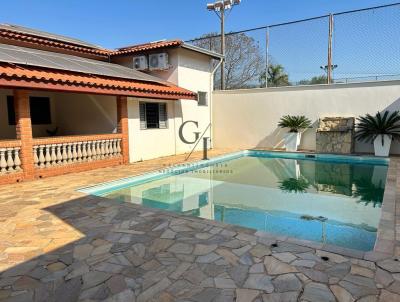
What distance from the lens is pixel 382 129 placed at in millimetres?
14820

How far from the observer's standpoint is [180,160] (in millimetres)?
15070

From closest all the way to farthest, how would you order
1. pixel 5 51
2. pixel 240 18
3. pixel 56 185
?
pixel 56 185
pixel 5 51
pixel 240 18

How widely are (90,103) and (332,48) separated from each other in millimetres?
13686

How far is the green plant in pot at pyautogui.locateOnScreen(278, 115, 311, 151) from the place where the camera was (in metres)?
17.4

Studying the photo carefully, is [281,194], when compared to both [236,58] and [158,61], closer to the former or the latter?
[158,61]

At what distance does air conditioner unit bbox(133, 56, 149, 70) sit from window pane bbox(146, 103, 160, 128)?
2.63m

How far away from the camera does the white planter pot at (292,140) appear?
57.3ft

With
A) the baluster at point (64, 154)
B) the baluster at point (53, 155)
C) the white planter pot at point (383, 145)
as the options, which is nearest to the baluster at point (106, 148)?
the baluster at point (64, 154)

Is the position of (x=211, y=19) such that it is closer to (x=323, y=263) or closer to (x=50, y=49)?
(x=50, y=49)

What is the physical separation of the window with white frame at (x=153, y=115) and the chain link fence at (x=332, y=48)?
23.1 feet

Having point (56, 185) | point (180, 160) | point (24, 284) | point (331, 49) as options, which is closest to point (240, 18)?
point (331, 49)

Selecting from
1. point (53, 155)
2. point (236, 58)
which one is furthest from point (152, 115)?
Answer: point (236, 58)

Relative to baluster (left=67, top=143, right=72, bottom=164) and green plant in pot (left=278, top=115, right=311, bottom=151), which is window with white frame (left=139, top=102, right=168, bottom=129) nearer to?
baluster (left=67, top=143, right=72, bottom=164)

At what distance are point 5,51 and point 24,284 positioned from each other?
10015mm
